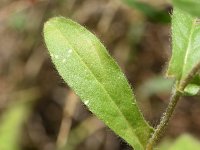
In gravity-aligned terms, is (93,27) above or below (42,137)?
above

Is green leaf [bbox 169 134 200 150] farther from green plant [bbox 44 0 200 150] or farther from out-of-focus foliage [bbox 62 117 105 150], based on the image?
green plant [bbox 44 0 200 150]

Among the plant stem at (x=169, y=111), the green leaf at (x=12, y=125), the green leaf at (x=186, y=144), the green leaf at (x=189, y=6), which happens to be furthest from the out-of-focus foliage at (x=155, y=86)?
the green leaf at (x=189, y=6)

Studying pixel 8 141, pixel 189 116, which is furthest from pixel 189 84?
pixel 189 116

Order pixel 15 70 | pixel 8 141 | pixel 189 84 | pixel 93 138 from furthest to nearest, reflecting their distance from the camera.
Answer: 1. pixel 15 70
2. pixel 93 138
3. pixel 8 141
4. pixel 189 84

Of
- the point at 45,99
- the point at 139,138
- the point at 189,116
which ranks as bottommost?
the point at 189,116

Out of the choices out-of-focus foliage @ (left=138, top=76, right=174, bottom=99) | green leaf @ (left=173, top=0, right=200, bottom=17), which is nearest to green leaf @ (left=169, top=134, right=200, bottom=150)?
out-of-focus foliage @ (left=138, top=76, right=174, bottom=99)

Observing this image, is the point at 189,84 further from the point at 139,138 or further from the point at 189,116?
the point at 189,116

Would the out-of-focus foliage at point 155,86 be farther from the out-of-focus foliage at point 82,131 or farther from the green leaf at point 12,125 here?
the green leaf at point 12,125

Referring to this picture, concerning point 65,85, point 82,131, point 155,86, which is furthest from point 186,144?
point 65,85
